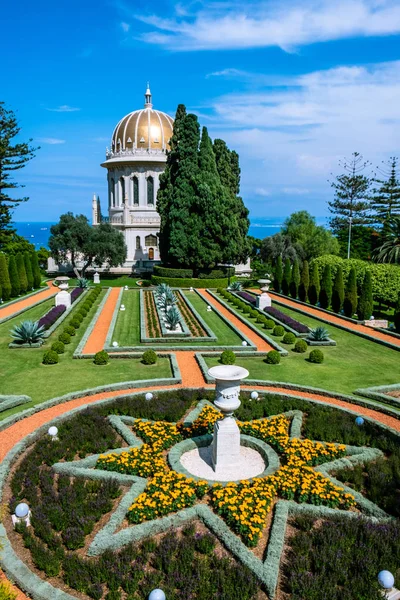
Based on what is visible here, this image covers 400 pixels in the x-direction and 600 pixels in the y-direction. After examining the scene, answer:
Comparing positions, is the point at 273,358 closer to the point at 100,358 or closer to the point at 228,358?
the point at 228,358

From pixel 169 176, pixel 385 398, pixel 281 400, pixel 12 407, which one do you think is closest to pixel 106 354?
pixel 12 407

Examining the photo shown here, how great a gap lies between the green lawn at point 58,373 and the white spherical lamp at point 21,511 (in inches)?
206

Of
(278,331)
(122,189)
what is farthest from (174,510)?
(122,189)

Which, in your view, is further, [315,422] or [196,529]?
[315,422]

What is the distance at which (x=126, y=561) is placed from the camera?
22.6ft

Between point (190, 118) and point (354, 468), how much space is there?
136 ft

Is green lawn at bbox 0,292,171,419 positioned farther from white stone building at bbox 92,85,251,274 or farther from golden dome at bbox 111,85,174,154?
golden dome at bbox 111,85,174,154

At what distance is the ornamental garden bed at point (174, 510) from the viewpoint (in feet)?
21.6

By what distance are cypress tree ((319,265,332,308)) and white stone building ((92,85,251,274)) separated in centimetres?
3423

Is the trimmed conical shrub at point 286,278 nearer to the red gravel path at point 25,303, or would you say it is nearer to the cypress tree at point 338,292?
the cypress tree at point 338,292

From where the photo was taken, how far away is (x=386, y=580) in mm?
6242

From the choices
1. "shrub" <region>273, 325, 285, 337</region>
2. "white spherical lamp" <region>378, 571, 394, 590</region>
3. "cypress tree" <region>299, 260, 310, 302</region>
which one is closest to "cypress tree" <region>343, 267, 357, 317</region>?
"cypress tree" <region>299, 260, 310, 302</region>

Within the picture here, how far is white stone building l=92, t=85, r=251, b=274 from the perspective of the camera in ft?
210

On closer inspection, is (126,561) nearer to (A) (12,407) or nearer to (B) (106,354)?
(A) (12,407)
